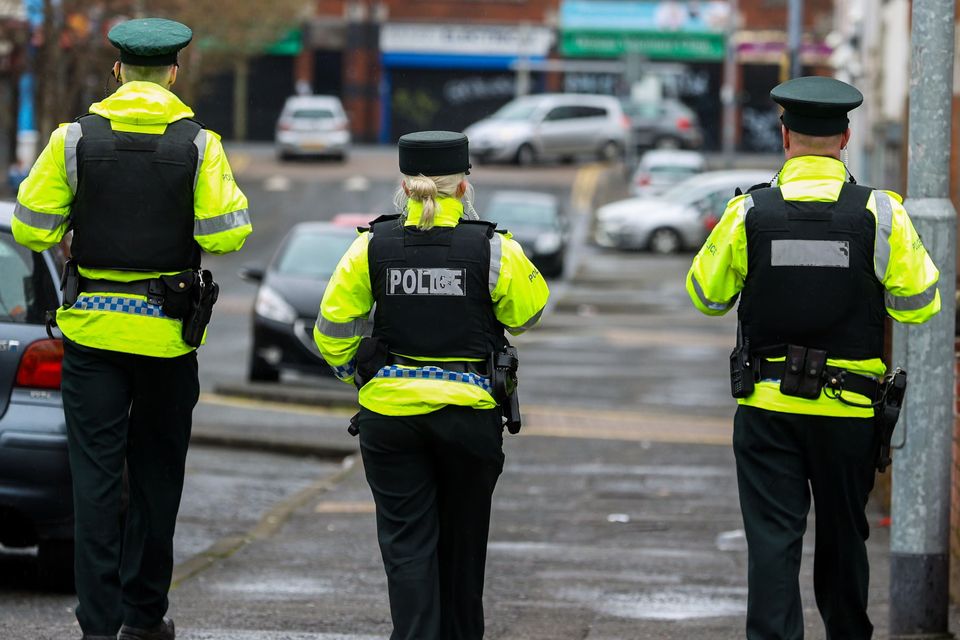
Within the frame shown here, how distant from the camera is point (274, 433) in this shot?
1357 centimetres

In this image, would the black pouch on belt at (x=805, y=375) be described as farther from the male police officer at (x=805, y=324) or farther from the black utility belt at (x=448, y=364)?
the black utility belt at (x=448, y=364)

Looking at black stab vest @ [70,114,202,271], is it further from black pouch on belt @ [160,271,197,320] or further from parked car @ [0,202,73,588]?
parked car @ [0,202,73,588]

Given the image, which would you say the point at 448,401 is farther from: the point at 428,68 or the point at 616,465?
the point at 428,68

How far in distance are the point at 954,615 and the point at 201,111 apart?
5079cm

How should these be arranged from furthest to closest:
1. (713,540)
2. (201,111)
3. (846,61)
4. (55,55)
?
(201,111) → (846,61) → (55,55) → (713,540)

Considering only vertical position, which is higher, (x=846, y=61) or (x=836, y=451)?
(x=836, y=451)

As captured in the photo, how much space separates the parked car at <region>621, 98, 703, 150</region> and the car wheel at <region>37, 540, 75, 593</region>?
42.5 meters

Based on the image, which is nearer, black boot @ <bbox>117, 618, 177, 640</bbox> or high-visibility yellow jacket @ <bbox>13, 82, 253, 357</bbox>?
high-visibility yellow jacket @ <bbox>13, 82, 253, 357</bbox>

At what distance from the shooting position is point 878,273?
5375 mm

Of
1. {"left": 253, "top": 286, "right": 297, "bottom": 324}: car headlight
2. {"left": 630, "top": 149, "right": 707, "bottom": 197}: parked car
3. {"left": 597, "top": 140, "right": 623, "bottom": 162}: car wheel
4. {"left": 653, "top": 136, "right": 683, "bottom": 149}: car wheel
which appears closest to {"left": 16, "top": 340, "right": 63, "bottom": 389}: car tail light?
{"left": 253, "top": 286, "right": 297, "bottom": 324}: car headlight

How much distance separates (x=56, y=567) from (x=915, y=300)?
3.89 meters

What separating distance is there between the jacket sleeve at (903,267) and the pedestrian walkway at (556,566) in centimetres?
202

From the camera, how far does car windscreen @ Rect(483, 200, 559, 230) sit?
3180 centimetres

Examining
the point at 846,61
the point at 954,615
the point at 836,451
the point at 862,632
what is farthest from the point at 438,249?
the point at 846,61
